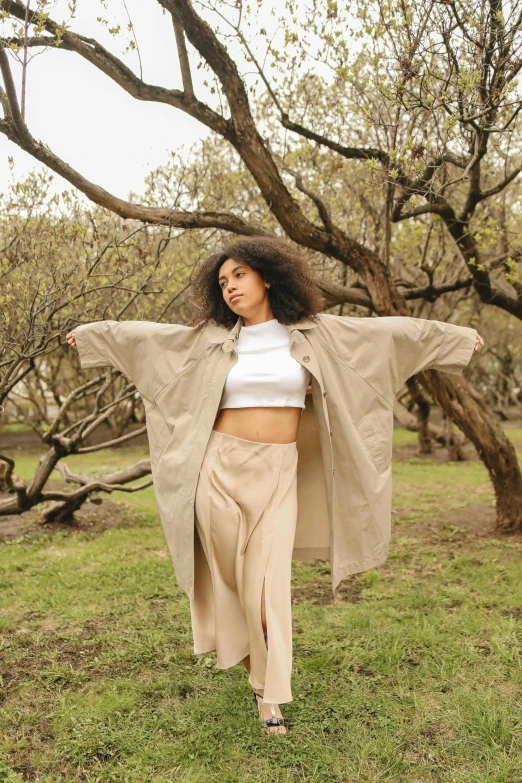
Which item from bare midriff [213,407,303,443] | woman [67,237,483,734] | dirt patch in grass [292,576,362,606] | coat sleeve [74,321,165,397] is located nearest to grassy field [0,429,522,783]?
dirt patch in grass [292,576,362,606]

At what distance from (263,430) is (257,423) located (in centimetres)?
5

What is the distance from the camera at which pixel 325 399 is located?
135 inches

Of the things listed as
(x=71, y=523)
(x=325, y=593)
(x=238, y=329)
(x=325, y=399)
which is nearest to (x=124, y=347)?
(x=238, y=329)

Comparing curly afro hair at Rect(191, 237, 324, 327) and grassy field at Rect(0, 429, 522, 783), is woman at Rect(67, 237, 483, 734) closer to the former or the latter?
curly afro hair at Rect(191, 237, 324, 327)

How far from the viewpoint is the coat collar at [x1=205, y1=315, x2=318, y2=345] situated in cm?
344

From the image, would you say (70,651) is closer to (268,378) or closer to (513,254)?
(268,378)

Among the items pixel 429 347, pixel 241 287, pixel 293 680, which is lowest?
pixel 293 680

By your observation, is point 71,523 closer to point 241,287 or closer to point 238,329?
point 238,329

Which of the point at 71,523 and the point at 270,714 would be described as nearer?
the point at 270,714

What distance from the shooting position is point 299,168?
837 cm

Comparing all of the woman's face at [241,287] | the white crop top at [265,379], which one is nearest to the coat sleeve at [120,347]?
the woman's face at [241,287]

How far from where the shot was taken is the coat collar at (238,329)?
11.3ft

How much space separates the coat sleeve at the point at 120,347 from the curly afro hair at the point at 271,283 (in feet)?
1.07

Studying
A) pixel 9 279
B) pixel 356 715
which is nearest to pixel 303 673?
pixel 356 715
